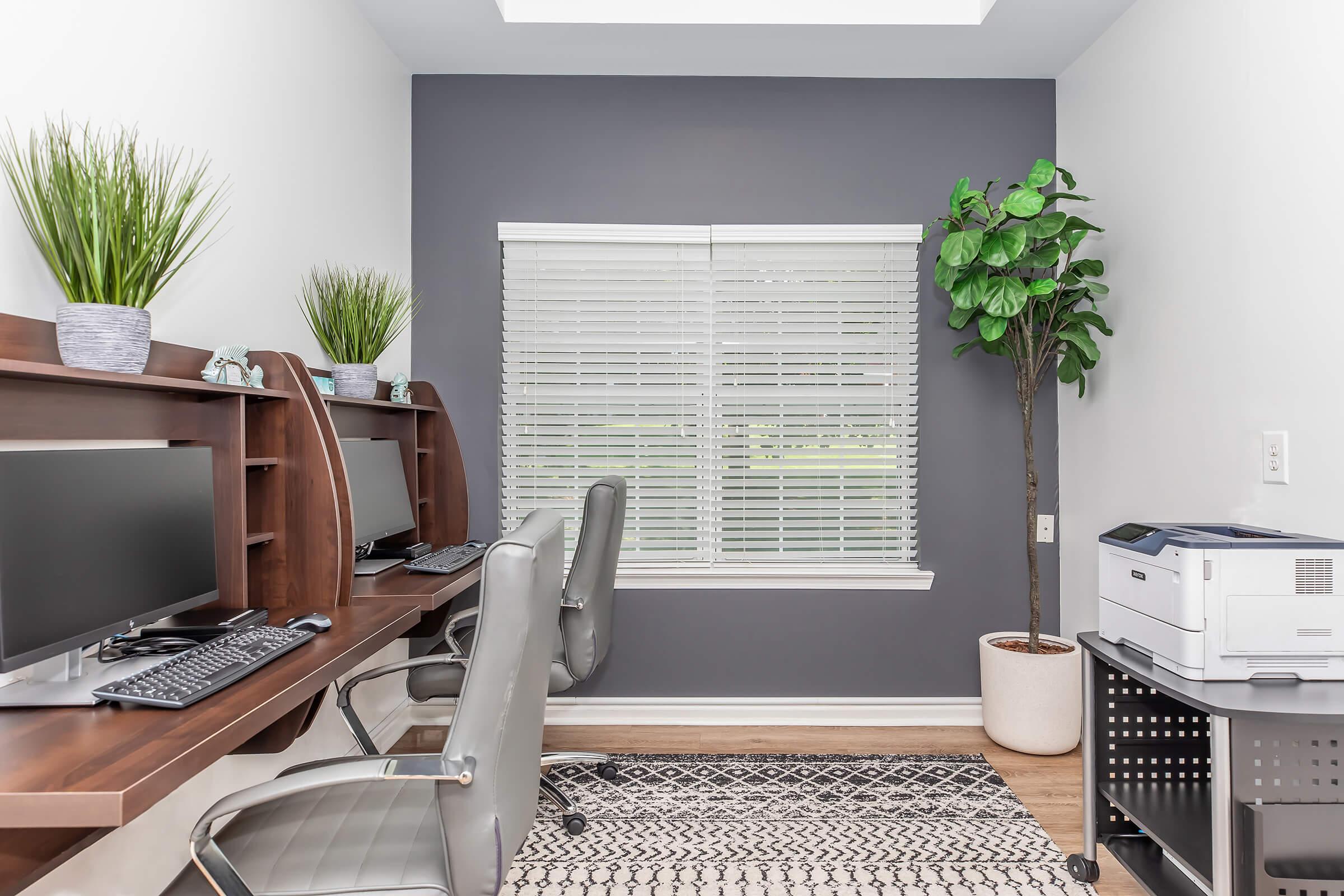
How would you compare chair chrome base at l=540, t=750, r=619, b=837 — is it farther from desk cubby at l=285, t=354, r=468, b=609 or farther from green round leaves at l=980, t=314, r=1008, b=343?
green round leaves at l=980, t=314, r=1008, b=343

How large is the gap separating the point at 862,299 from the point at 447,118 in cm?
198

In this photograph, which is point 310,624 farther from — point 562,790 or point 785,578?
point 785,578

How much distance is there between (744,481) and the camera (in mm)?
3178

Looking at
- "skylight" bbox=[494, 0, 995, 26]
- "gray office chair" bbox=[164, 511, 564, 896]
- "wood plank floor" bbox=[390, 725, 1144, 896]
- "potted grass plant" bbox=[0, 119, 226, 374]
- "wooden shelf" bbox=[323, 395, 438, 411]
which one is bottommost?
"wood plank floor" bbox=[390, 725, 1144, 896]

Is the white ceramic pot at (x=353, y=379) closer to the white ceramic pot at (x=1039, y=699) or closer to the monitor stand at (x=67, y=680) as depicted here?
the monitor stand at (x=67, y=680)

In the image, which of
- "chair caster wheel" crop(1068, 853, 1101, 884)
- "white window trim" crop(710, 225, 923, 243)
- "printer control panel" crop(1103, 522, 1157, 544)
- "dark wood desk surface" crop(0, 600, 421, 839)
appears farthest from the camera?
"white window trim" crop(710, 225, 923, 243)

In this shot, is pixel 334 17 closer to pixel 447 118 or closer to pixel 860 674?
pixel 447 118

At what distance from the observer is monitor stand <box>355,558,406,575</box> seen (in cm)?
234

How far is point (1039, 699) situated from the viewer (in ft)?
9.23

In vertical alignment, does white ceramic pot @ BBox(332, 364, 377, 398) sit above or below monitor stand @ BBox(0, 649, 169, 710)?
above

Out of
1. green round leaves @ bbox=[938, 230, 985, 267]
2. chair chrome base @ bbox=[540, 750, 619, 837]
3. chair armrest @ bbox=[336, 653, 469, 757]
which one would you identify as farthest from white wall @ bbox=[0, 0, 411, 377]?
green round leaves @ bbox=[938, 230, 985, 267]

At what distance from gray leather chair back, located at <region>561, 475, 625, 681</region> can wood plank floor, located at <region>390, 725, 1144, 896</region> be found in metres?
0.73

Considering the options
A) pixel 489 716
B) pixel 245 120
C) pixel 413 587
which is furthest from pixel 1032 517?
pixel 245 120

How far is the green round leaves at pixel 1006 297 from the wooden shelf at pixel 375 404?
2195 mm
